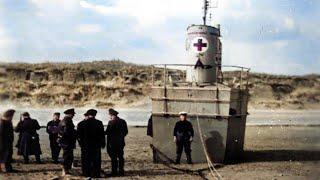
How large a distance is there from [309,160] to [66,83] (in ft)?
116

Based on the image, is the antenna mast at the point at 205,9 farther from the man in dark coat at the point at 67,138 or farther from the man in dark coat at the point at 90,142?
the man in dark coat at the point at 67,138

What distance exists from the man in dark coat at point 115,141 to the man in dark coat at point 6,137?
2698 millimetres

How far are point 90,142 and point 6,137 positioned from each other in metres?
2.31

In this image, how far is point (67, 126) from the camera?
14.6 metres

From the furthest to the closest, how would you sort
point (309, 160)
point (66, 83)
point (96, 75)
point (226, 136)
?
point (96, 75), point (66, 83), point (309, 160), point (226, 136)

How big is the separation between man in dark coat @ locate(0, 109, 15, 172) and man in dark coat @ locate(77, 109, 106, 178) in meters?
1.92

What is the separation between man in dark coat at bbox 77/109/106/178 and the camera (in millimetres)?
14398

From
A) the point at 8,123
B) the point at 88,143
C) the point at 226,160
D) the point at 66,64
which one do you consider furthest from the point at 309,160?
the point at 66,64

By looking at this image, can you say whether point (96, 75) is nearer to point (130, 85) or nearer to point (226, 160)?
point (130, 85)

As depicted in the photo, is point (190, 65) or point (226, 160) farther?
point (190, 65)

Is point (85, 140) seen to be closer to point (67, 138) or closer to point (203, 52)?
point (67, 138)

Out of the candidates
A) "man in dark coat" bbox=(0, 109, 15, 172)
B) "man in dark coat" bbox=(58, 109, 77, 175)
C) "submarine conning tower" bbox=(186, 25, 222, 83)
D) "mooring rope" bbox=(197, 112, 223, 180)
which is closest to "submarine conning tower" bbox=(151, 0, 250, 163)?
"mooring rope" bbox=(197, 112, 223, 180)

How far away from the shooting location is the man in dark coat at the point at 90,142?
14.4m

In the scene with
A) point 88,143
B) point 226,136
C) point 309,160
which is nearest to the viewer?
point 88,143
